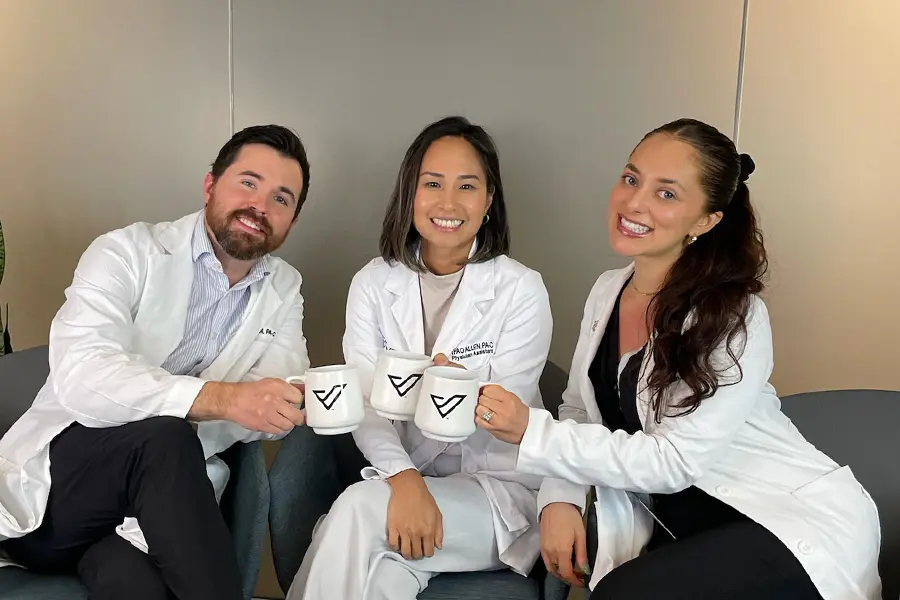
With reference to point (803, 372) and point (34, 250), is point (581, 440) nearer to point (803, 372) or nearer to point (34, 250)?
point (803, 372)

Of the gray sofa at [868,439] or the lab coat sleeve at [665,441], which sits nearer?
the lab coat sleeve at [665,441]

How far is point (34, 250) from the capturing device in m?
3.02

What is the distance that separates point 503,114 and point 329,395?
1.41 meters

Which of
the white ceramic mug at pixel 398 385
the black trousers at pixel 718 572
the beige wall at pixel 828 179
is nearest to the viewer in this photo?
the black trousers at pixel 718 572

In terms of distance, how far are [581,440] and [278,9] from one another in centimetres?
197

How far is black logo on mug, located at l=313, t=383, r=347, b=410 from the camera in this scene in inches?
61.8

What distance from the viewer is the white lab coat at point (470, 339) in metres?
1.93

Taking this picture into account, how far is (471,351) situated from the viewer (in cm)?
205

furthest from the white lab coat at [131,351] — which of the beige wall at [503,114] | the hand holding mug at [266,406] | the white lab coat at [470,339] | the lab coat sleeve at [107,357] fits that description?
the beige wall at [503,114]

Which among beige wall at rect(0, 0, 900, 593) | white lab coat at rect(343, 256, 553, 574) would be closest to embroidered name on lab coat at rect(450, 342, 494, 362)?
white lab coat at rect(343, 256, 553, 574)

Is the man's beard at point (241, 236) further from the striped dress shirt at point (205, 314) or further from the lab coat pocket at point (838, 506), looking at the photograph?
the lab coat pocket at point (838, 506)

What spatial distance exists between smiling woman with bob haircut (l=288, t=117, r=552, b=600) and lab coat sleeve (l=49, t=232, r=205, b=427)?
49cm

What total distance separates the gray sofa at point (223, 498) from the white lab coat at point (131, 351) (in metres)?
0.06

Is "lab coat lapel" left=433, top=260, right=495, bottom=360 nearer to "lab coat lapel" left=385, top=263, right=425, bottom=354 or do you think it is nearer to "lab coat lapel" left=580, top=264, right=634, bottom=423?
"lab coat lapel" left=385, top=263, right=425, bottom=354
